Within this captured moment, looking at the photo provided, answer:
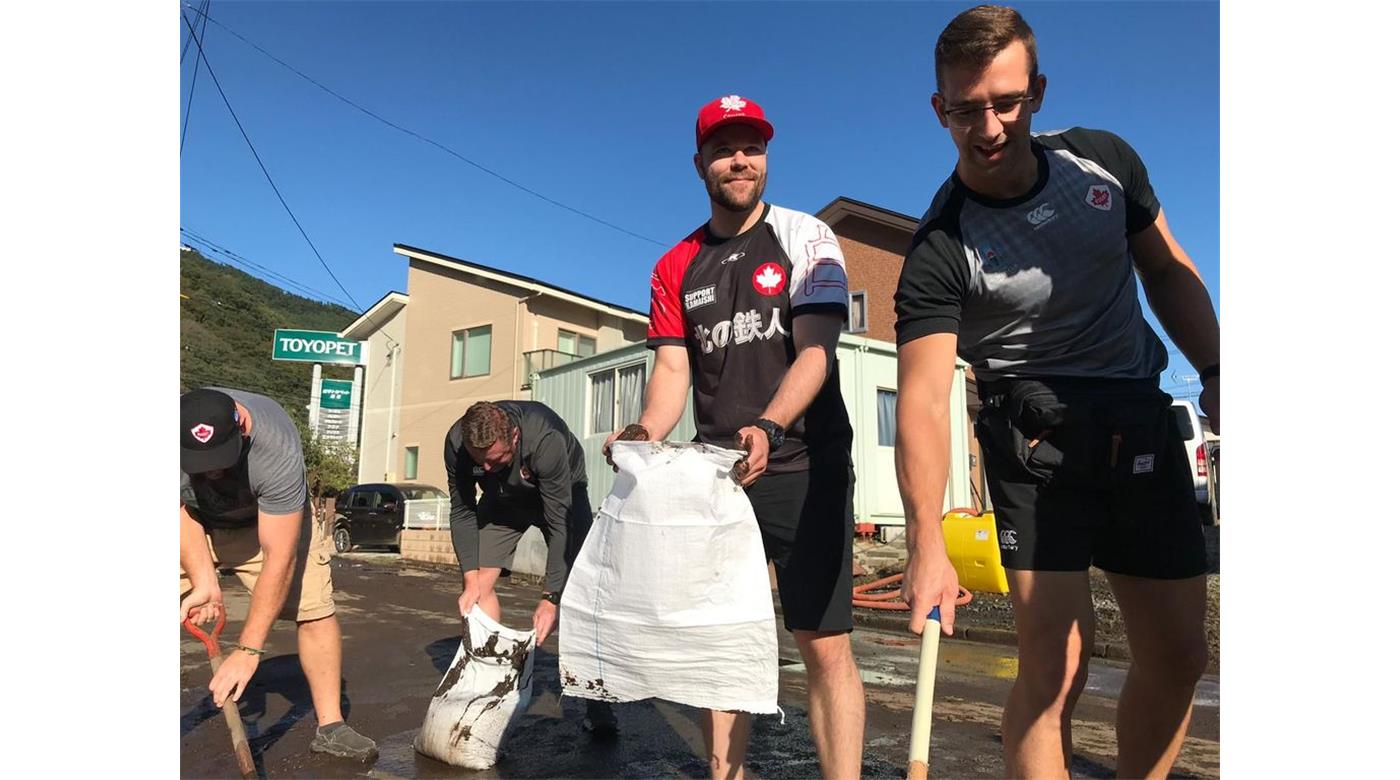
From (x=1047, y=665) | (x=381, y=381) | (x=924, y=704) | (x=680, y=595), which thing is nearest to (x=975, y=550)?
(x=1047, y=665)

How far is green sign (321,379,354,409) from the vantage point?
3397cm

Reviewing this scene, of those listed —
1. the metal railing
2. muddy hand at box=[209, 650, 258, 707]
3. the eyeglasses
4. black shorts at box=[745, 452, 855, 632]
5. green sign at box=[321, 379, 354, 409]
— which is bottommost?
the metal railing

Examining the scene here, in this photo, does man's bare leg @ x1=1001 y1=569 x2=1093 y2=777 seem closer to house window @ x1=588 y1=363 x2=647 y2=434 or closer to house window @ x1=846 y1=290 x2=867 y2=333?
house window @ x1=588 y1=363 x2=647 y2=434

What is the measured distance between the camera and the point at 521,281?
26.9m

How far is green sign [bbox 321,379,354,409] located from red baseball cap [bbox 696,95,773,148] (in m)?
Answer: 33.6

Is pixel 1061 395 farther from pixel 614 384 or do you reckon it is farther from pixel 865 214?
pixel 865 214

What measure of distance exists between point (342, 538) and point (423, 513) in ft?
6.92

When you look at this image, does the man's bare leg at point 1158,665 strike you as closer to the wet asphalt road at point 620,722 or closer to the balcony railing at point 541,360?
the wet asphalt road at point 620,722

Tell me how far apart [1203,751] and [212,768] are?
4.29m

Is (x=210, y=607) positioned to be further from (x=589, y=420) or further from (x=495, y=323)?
(x=495, y=323)

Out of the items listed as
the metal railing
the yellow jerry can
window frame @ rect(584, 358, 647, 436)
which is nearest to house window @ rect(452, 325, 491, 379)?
the metal railing

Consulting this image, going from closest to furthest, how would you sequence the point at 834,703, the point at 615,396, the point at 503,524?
the point at 834,703 → the point at 503,524 → the point at 615,396

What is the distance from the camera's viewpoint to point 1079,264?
94.4 inches

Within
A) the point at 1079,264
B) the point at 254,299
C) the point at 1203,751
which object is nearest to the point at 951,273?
the point at 1079,264
